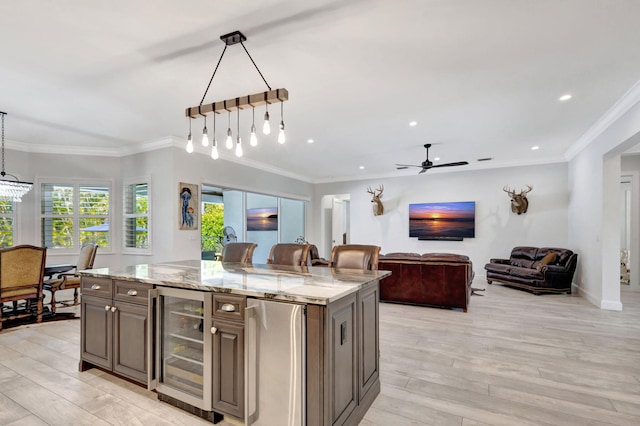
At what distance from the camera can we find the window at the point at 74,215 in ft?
18.7

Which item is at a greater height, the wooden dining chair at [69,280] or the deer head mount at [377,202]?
the deer head mount at [377,202]

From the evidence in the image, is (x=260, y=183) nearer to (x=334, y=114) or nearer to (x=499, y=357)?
(x=334, y=114)

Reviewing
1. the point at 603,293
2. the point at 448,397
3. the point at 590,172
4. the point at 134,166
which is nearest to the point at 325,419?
the point at 448,397

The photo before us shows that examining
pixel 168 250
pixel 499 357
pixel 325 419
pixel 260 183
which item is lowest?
pixel 499 357

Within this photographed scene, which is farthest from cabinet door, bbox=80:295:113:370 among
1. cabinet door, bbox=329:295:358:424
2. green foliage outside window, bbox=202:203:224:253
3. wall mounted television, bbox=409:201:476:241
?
wall mounted television, bbox=409:201:476:241

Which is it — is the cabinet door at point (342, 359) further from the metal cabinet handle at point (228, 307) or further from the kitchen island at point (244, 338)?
the metal cabinet handle at point (228, 307)

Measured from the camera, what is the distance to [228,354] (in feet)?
6.48

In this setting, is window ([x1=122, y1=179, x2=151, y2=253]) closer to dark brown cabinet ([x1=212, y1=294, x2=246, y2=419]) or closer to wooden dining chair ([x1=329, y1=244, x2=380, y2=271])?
wooden dining chair ([x1=329, y1=244, x2=380, y2=271])

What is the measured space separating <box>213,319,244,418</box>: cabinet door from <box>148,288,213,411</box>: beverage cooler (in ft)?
0.66

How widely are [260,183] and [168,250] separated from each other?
107 inches

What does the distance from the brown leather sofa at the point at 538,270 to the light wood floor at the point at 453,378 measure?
5.36 ft

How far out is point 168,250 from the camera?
210 inches

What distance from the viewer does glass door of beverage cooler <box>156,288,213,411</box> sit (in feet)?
7.17

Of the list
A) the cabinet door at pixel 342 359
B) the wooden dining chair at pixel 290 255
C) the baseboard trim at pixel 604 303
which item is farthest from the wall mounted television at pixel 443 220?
the cabinet door at pixel 342 359
